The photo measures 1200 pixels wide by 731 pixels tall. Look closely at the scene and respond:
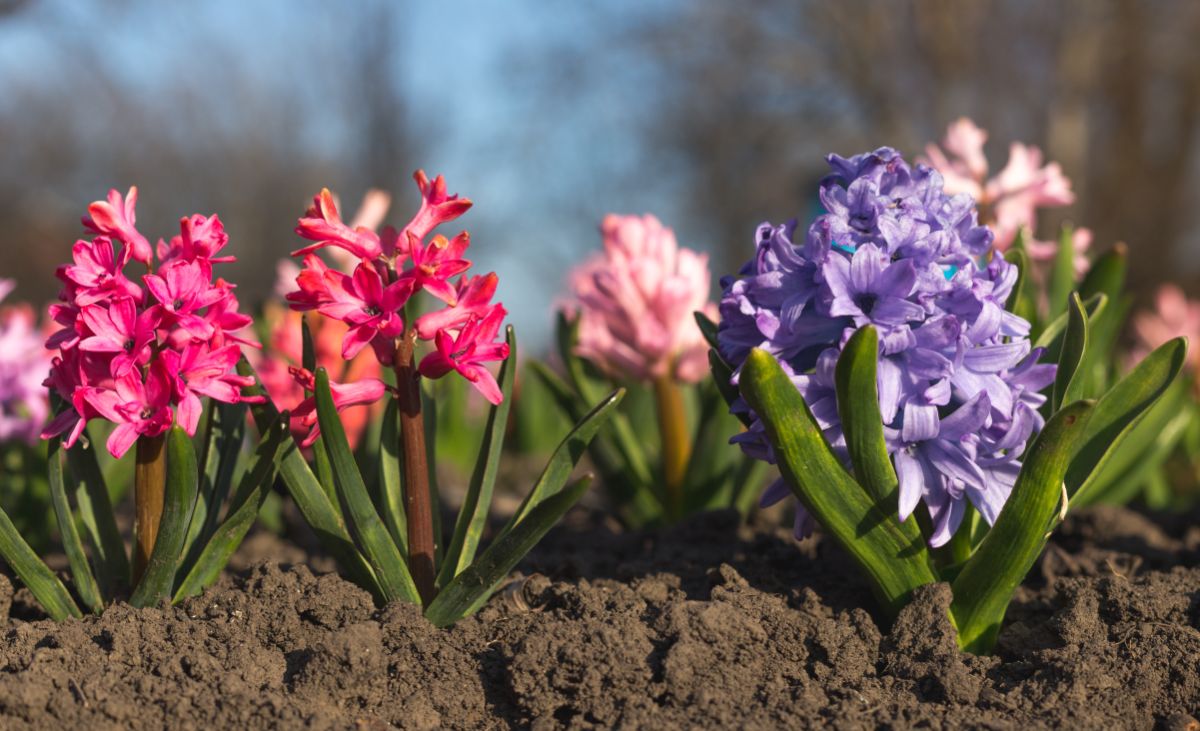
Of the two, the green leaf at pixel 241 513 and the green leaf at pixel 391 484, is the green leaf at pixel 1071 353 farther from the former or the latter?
the green leaf at pixel 241 513

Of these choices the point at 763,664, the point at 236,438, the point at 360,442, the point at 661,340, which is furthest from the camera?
the point at 360,442

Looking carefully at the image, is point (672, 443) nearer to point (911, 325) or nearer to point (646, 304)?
point (646, 304)

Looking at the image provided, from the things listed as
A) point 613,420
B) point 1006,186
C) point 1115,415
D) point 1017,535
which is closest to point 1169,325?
point 1006,186

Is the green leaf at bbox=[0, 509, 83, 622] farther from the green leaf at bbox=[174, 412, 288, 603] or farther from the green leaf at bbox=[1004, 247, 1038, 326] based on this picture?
the green leaf at bbox=[1004, 247, 1038, 326]

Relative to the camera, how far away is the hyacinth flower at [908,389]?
163 centimetres

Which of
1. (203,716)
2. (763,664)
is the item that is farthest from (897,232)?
(203,716)

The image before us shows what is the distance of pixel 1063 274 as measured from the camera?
2639 mm

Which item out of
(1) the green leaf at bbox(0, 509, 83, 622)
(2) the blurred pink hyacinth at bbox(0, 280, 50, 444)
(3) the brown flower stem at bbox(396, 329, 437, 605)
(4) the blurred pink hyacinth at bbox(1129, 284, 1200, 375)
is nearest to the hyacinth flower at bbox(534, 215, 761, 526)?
(3) the brown flower stem at bbox(396, 329, 437, 605)

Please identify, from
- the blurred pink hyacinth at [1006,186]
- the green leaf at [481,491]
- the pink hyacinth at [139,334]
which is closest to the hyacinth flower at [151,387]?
the pink hyacinth at [139,334]

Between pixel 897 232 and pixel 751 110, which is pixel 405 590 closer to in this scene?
pixel 897 232

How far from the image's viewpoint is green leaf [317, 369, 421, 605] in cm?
167

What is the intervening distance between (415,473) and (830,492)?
683mm

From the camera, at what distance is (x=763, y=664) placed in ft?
5.68

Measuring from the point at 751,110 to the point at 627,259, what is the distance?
16542mm
